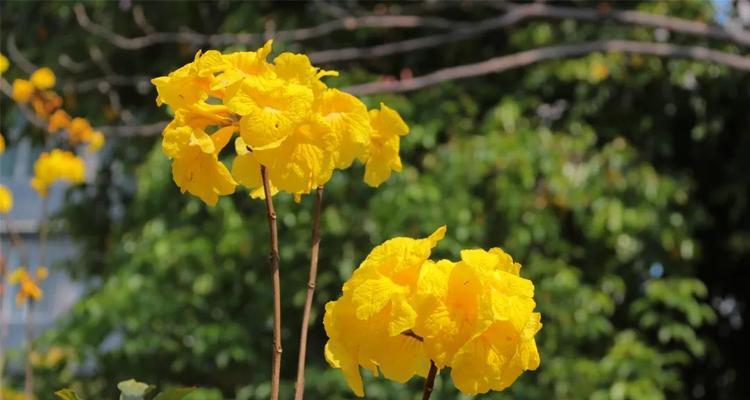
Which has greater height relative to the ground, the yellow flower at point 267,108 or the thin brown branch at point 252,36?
the yellow flower at point 267,108

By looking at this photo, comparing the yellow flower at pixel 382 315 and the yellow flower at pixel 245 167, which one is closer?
the yellow flower at pixel 382 315

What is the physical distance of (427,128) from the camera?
4281 mm

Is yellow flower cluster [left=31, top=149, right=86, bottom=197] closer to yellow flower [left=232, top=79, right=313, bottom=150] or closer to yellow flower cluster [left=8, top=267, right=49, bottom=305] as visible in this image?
yellow flower cluster [left=8, top=267, right=49, bottom=305]

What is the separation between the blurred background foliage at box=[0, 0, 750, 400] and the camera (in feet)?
13.4

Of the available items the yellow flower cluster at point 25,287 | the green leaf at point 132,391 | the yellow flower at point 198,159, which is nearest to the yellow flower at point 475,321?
the yellow flower at point 198,159

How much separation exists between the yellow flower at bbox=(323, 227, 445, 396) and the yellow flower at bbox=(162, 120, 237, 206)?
16 centimetres

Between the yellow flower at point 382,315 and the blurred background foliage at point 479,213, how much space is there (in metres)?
2.92

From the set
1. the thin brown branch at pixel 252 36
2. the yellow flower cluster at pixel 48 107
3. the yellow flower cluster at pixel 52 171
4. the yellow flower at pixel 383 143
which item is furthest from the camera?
the thin brown branch at pixel 252 36

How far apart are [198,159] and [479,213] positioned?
3.13m

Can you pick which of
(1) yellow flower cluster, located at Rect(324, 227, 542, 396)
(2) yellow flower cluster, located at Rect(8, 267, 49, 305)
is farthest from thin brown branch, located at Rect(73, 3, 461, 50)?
(1) yellow flower cluster, located at Rect(324, 227, 542, 396)

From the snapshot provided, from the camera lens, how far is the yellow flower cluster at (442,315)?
0.94 metres

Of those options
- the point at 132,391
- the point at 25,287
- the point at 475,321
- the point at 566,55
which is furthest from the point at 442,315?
the point at 566,55

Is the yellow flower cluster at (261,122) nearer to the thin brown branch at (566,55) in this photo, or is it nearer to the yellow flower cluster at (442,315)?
the yellow flower cluster at (442,315)

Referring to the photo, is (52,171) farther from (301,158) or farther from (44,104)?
(301,158)
